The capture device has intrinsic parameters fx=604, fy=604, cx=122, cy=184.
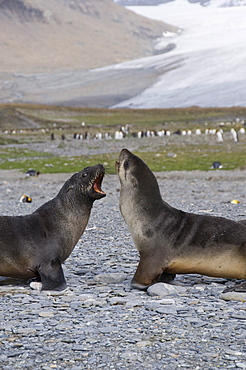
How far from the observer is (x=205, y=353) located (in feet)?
11.5

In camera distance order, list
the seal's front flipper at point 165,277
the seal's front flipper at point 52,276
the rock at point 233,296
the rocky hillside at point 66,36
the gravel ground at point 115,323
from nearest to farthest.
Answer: the gravel ground at point 115,323 → the rock at point 233,296 → the seal's front flipper at point 52,276 → the seal's front flipper at point 165,277 → the rocky hillside at point 66,36

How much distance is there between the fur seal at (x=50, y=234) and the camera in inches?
205

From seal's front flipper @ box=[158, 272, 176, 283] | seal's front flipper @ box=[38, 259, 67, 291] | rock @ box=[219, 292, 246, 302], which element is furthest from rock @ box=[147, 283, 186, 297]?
seal's front flipper @ box=[38, 259, 67, 291]

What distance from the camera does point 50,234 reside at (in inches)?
211

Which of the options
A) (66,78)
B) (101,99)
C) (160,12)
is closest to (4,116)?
(101,99)

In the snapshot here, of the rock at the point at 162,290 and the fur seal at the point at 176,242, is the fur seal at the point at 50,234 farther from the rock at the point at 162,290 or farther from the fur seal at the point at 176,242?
the rock at the point at 162,290

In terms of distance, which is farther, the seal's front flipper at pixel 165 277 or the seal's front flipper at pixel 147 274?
the seal's front flipper at pixel 165 277

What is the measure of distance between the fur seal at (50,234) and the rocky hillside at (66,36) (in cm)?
14933

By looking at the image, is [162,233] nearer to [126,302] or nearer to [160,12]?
[126,302]

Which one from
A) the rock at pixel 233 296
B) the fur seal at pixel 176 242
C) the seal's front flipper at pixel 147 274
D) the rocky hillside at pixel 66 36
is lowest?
the rock at pixel 233 296

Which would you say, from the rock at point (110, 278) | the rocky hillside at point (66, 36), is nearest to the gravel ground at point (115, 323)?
the rock at point (110, 278)

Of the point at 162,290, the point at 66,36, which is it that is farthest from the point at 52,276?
the point at 66,36

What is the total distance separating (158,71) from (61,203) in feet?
417

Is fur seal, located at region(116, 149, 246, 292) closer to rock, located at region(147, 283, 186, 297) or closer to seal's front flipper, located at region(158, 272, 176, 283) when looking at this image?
seal's front flipper, located at region(158, 272, 176, 283)
